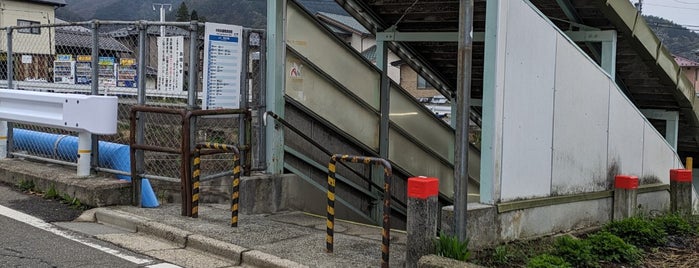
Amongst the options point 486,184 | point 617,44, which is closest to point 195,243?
Answer: point 486,184

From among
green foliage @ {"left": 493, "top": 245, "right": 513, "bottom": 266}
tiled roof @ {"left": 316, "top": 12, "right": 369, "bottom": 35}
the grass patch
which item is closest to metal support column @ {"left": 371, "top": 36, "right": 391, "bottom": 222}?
the grass patch

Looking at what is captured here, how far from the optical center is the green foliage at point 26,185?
8.12m

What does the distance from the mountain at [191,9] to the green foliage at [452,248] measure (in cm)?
5838

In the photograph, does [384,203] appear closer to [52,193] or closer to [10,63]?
[52,193]

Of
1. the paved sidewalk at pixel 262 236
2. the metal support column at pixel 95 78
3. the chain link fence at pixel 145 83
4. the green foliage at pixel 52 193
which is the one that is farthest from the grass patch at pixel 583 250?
the green foliage at pixel 52 193

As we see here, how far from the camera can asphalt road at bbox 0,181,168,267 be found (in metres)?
5.39

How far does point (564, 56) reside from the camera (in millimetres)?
7066

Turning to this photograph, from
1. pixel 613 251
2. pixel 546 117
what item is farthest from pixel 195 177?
pixel 613 251

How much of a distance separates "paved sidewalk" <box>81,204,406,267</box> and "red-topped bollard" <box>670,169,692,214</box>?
197 inches

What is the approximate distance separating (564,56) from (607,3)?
1380mm

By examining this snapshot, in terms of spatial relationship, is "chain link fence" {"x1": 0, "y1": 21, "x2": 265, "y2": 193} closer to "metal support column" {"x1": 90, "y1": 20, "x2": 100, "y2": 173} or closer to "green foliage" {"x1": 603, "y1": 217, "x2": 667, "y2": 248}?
"metal support column" {"x1": 90, "y1": 20, "x2": 100, "y2": 173}

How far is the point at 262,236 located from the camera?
6430mm

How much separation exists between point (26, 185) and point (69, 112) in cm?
143

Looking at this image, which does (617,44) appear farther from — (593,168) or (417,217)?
(417,217)
